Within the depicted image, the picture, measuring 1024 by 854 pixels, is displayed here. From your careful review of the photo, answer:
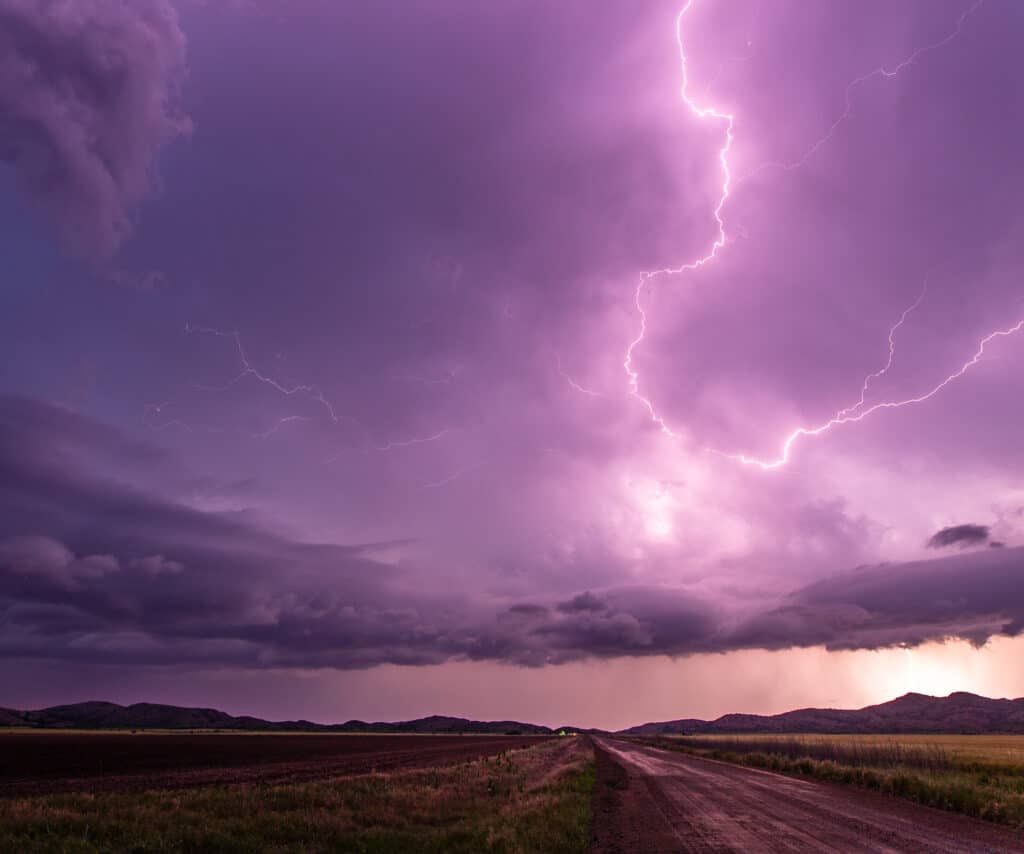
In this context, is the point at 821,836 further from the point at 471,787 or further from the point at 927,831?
the point at 471,787

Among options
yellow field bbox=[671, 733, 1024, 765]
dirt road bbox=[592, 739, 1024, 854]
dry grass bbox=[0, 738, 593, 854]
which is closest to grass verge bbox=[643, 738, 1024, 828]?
dirt road bbox=[592, 739, 1024, 854]

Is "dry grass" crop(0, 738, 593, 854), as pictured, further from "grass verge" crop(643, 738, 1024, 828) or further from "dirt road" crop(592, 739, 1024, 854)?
"grass verge" crop(643, 738, 1024, 828)

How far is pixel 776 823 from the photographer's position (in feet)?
57.2

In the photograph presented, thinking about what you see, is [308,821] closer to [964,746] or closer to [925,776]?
[925,776]

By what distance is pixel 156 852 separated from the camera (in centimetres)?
1352

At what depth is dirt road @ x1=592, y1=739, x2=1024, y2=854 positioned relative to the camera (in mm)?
14258

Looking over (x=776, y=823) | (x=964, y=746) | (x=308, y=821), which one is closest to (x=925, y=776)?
(x=776, y=823)

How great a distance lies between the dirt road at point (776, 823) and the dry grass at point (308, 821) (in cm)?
136

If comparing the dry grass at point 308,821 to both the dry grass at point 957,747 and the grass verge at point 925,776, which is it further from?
the dry grass at point 957,747

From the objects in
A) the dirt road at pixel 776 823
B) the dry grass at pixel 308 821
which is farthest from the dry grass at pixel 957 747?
the dry grass at pixel 308 821

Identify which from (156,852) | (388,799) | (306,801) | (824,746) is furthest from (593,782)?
(824,746)

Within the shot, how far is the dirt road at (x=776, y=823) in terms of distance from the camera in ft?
46.8

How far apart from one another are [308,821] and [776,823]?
37.5 ft

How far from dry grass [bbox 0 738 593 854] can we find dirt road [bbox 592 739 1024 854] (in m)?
1.36
